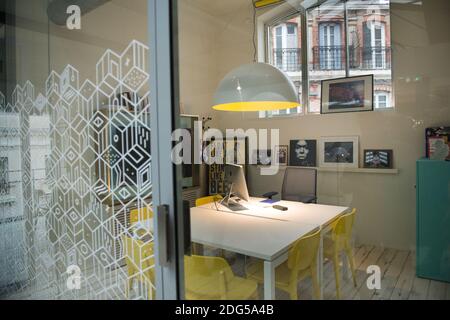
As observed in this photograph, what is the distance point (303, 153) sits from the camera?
356 centimetres

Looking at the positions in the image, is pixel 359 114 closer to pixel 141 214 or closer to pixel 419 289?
pixel 419 289

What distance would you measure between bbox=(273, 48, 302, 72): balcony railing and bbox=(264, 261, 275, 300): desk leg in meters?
2.24

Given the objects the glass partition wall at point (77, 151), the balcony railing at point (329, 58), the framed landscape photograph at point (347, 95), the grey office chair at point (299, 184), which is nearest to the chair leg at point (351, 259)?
the glass partition wall at point (77, 151)

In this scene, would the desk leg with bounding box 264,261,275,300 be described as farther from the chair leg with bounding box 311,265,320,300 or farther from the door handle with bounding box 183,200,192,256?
the door handle with bounding box 183,200,192,256

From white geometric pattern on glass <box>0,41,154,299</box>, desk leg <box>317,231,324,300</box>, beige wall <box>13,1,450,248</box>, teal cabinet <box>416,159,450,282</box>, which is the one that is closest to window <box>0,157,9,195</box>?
white geometric pattern on glass <box>0,41,154,299</box>

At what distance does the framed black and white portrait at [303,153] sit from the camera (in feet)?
11.7

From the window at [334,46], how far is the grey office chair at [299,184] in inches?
27.6

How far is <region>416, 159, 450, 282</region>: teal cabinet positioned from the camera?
177 centimetres

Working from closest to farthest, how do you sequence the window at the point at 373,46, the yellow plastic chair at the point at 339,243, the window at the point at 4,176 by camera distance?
the yellow plastic chair at the point at 339,243
the window at the point at 4,176
the window at the point at 373,46

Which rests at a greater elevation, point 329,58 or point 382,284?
point 329,58

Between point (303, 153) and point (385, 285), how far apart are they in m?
2.14

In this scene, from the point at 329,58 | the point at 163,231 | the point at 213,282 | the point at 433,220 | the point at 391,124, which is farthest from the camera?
the point at 329,58

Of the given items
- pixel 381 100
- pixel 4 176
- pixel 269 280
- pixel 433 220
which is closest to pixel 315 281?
pixel 269 280

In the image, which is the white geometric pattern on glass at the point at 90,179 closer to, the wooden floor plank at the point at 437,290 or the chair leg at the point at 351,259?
the chair leg at the point at 351,259
